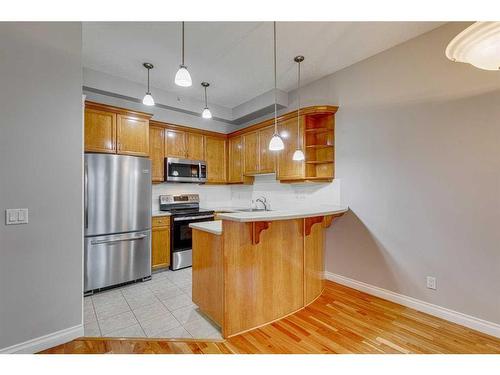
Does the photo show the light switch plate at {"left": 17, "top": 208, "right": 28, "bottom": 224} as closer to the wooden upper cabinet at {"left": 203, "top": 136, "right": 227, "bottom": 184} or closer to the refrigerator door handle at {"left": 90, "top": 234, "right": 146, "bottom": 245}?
the refrigerator door handle at {"left": 90, "top": 234, "right": 146, "bottom": 245}

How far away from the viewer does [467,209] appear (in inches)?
84.9

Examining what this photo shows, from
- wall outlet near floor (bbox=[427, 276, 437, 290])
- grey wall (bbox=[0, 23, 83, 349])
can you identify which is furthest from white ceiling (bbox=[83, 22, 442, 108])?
wall outlet near floor (bbox=[427, 276, 437, 290])

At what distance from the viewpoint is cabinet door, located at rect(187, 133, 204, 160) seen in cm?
424

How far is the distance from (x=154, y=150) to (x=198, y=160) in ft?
2.59

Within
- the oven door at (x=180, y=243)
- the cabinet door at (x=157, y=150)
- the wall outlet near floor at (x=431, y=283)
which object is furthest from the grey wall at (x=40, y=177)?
the wall outlet near floor at (x=431, y=283)

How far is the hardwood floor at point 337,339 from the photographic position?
5.98ft

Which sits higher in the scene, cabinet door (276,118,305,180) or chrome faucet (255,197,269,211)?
cabinet door (276,118,305,180)

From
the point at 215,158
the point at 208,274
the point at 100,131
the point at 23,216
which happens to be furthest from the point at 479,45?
the point at 215,158

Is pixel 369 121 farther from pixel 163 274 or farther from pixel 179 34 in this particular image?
pixel 163 274

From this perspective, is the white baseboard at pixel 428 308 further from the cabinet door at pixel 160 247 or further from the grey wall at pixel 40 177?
the grey wall at pixel 40 177

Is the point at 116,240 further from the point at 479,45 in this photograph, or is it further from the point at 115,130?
the point at 479,45

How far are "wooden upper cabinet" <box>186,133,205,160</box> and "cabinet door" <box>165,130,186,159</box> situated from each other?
0.10 meters

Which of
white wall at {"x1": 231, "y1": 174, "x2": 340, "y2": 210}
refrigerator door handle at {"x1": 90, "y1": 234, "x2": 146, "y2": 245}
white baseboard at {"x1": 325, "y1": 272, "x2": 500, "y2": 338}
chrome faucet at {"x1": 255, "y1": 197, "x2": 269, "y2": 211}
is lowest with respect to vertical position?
white baseboard at {"x1": 325, "y1": 272, "x2": 500, "y2": 338}

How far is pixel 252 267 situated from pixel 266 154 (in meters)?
2.29
